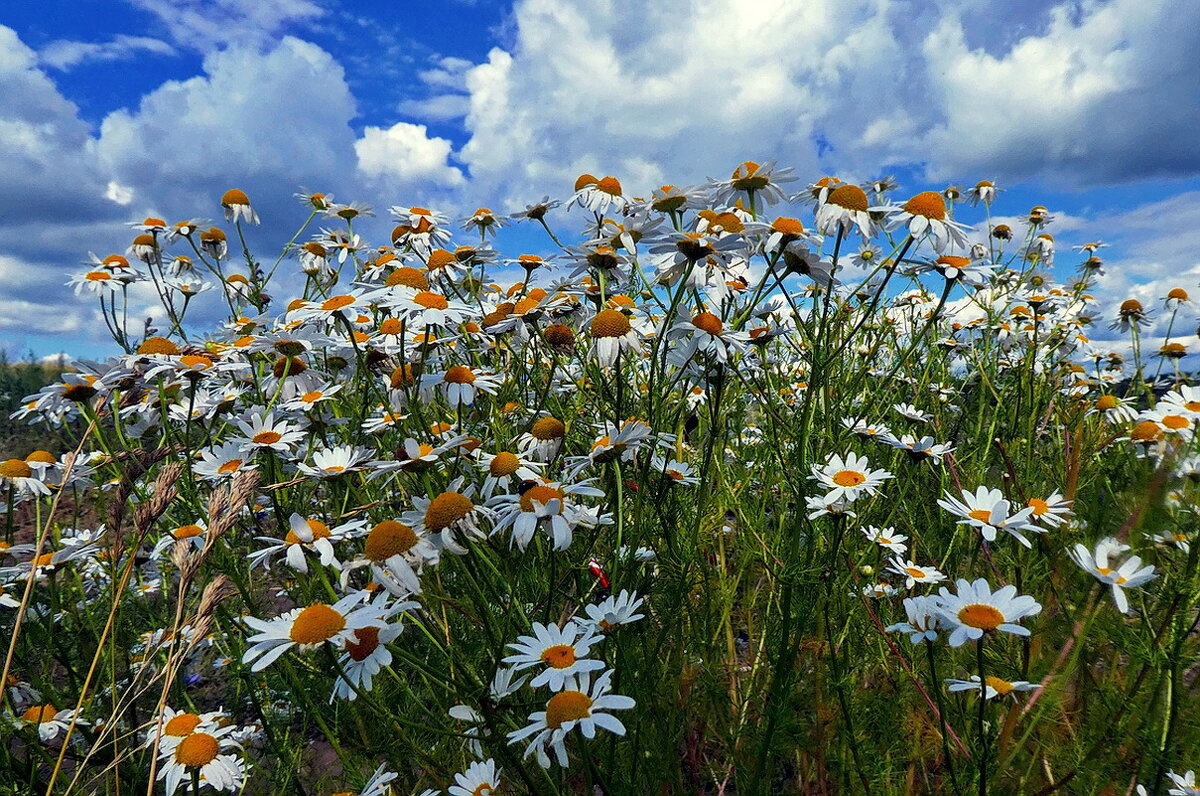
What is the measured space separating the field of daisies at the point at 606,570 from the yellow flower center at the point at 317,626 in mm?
10

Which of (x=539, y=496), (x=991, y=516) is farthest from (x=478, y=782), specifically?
(x=991, y=516)

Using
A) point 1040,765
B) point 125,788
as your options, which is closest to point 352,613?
point 125,788

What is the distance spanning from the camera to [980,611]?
1438 millimetres

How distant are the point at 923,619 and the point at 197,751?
6.30ft

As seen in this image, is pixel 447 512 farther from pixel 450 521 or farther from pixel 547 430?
pixel 547 430

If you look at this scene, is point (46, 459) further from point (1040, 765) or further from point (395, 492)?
point (1040, 765)

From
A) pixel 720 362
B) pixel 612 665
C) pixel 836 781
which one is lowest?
pixel 836 781

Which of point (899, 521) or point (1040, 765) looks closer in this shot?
point (1040, 765)

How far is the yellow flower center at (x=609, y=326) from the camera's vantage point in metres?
2.10

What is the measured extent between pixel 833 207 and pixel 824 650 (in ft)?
5.05

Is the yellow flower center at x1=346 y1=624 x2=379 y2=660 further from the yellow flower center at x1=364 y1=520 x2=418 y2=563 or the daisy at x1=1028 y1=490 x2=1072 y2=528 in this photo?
the daisy at x1=1028 y1=490 x2=1072 y2=528

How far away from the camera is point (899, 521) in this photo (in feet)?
11.5

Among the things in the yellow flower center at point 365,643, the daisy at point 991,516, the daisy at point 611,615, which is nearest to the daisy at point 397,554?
the yellow flower center at point 365,643

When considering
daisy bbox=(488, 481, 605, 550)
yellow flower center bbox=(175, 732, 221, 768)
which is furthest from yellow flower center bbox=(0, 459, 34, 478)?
daisy bbox=(488, 481, 605, 550)
